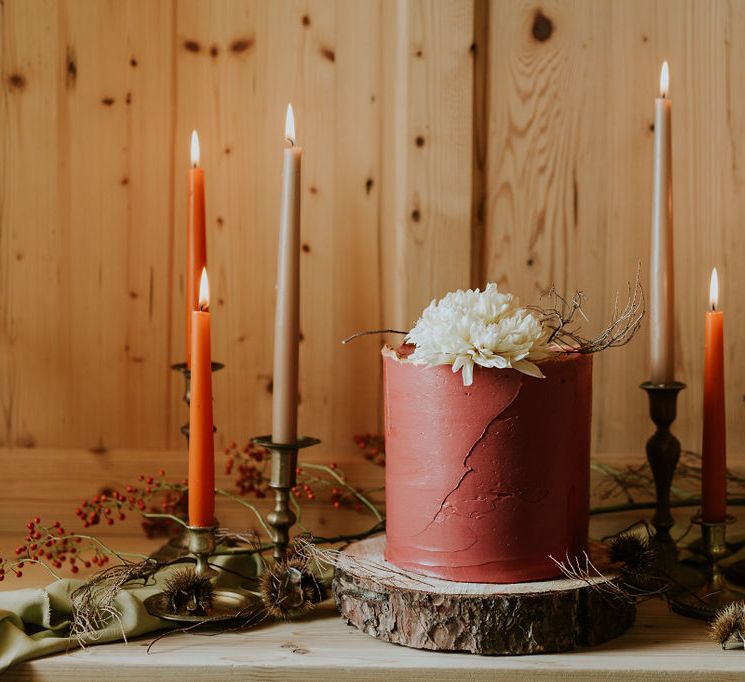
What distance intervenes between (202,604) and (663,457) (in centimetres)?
54

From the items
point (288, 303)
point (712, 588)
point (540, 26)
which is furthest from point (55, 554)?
point (540, 26)

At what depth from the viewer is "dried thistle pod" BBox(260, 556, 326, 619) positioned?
0.92m

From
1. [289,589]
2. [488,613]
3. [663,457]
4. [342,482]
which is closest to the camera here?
[488,613]

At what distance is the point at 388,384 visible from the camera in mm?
911

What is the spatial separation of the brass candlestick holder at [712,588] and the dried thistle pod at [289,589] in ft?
1.27

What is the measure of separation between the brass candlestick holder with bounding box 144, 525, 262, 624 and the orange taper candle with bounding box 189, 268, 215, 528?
0.07 ft

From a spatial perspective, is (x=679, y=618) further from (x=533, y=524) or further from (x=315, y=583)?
(x=315, y=583)

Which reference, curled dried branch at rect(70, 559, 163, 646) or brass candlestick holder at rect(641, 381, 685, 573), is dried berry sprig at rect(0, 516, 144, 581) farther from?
brass candlestick holder at rect(641, 381, 685, 573)

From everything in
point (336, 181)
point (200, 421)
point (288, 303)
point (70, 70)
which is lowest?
point (200, 421)

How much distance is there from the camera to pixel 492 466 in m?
0.85

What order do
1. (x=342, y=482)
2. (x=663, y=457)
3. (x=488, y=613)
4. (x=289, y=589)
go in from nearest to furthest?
(x=488, y=613)
(x=289, y=589)
(x=663, y=457)
(x=342, y=482)

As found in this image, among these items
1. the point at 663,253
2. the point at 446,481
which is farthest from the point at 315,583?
the point at 663,253

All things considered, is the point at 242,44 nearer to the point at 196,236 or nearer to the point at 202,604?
the point at 196,236

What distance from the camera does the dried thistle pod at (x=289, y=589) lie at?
36.3 inches
